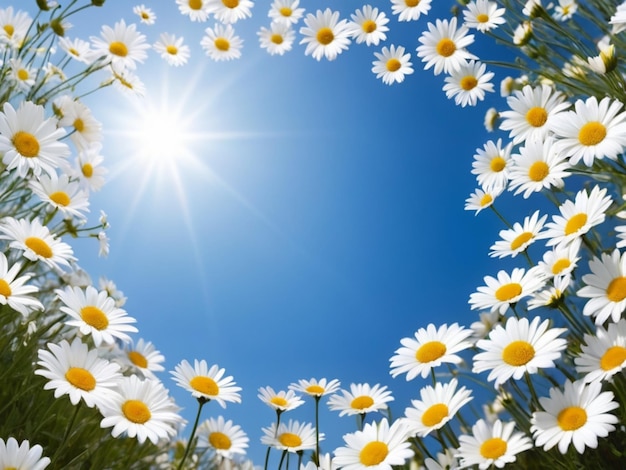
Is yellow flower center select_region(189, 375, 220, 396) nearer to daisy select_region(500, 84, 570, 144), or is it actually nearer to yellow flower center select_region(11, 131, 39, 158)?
yellow flower center select_region(11, 131, 39, 158)

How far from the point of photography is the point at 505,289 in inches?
62.9

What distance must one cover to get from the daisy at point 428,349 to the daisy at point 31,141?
1.07 meters

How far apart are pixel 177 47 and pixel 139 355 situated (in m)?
2.08

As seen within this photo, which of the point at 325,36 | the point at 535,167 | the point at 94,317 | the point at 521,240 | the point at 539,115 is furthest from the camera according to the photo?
the point at 325,36

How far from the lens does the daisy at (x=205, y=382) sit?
141cm

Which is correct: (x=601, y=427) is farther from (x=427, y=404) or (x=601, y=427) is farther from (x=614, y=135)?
(x=614, y=135)

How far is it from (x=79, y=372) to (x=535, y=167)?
141 cm

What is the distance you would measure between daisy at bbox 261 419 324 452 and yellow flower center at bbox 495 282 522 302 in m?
0.58

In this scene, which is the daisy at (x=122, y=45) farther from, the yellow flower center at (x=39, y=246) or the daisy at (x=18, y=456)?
the daisy at (x=18, y=456)

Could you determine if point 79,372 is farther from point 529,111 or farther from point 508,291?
point 529,111

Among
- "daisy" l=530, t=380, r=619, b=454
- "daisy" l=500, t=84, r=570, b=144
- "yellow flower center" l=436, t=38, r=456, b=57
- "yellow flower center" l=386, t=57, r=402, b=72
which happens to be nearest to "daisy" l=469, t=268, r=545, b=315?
"daisy" l=530, t=380, r=619, b=454

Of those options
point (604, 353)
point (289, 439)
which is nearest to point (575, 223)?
point (604, 353)

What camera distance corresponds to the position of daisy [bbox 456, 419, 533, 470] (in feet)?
4.00

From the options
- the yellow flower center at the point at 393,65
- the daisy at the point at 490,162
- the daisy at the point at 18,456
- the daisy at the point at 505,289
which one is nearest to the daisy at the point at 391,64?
the yellow flower center at the point at 393,65
